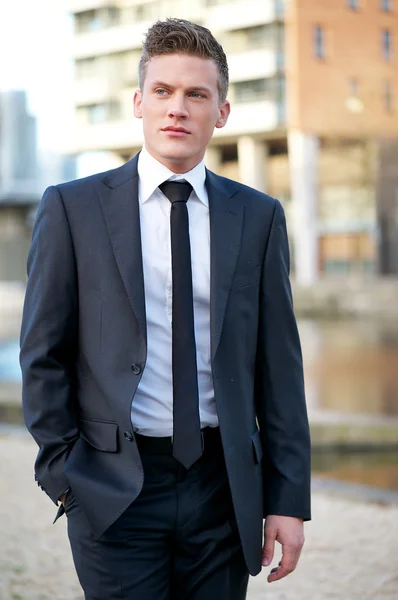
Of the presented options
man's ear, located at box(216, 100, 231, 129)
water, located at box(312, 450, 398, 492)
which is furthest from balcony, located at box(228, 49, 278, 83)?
man's ear, located at box(216, 100, 231, 129)

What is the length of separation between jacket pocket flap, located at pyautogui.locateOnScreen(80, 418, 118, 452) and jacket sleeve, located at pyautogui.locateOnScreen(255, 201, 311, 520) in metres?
0.40

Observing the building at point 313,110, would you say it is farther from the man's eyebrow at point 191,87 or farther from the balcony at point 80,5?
the man's eyebrow at point 191,87

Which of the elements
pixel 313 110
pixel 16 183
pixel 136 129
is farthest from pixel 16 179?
pixel 313 110

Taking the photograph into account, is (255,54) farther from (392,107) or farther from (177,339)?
(177,339)

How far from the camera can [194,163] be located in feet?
7.44

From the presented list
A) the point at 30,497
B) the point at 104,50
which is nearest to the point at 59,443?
the point at 30,497

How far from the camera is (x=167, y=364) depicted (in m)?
2.17

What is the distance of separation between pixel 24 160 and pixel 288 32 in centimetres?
1496

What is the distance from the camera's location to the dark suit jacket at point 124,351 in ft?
6.95

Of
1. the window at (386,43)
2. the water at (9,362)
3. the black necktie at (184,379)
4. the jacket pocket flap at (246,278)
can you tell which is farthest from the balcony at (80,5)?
the black necktie at (184,379)

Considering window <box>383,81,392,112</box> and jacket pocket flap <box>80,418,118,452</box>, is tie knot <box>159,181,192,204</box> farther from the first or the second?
window <box>383,81,392,112</box>

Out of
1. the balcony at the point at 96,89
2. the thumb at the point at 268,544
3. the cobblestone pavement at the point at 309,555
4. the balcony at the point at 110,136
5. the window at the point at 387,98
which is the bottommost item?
the cobblestone pavement at the point at 309,555

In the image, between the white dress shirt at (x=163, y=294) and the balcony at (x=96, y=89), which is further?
the balcony at (x=96, y=89)

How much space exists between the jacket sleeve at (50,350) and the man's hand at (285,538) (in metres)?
0.52
